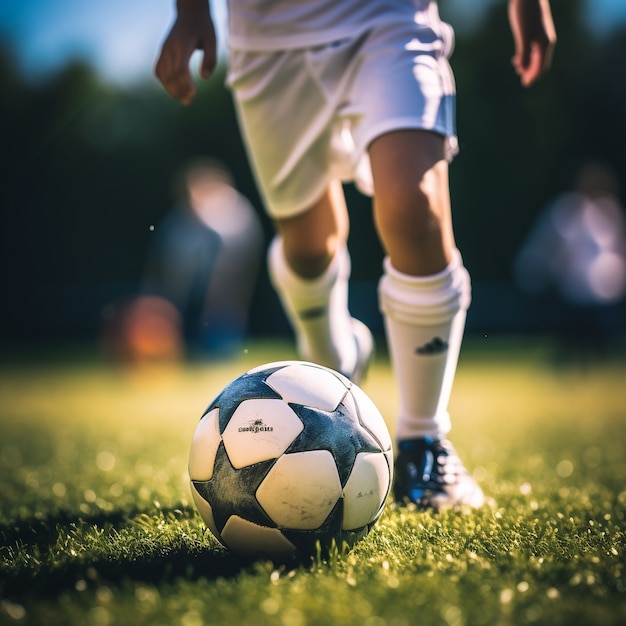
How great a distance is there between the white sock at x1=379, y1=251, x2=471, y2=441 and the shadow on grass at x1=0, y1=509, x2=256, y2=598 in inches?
36.5

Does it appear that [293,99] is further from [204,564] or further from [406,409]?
[204,564]

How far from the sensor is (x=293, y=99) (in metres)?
3.30

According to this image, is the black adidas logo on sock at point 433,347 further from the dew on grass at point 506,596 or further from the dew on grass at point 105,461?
the dew on grass at point 105,461

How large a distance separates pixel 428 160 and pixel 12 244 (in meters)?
19.5

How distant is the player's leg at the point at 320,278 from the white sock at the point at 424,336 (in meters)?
0.70

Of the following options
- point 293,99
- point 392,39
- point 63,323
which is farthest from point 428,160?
point 63,323

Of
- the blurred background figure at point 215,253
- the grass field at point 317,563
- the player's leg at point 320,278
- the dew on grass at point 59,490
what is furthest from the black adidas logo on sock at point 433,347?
the blurred background figure at point 215,253

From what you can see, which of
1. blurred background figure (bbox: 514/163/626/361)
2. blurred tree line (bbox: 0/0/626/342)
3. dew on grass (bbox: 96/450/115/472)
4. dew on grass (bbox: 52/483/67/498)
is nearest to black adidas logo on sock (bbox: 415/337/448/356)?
dew on grass (bbox: 52/483/67/498)

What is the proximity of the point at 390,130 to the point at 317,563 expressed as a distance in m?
1.43

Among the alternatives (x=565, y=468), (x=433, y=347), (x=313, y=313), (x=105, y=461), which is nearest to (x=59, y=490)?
(x=105, y=461)

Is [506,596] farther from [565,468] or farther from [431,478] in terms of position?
[565,468]

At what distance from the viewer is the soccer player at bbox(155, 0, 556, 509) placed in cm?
283

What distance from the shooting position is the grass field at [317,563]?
186 centimetres

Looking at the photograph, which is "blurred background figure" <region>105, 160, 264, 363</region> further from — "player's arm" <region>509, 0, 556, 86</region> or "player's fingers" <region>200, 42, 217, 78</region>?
"player's arm" <region>509, 0, 556, 86</region>
